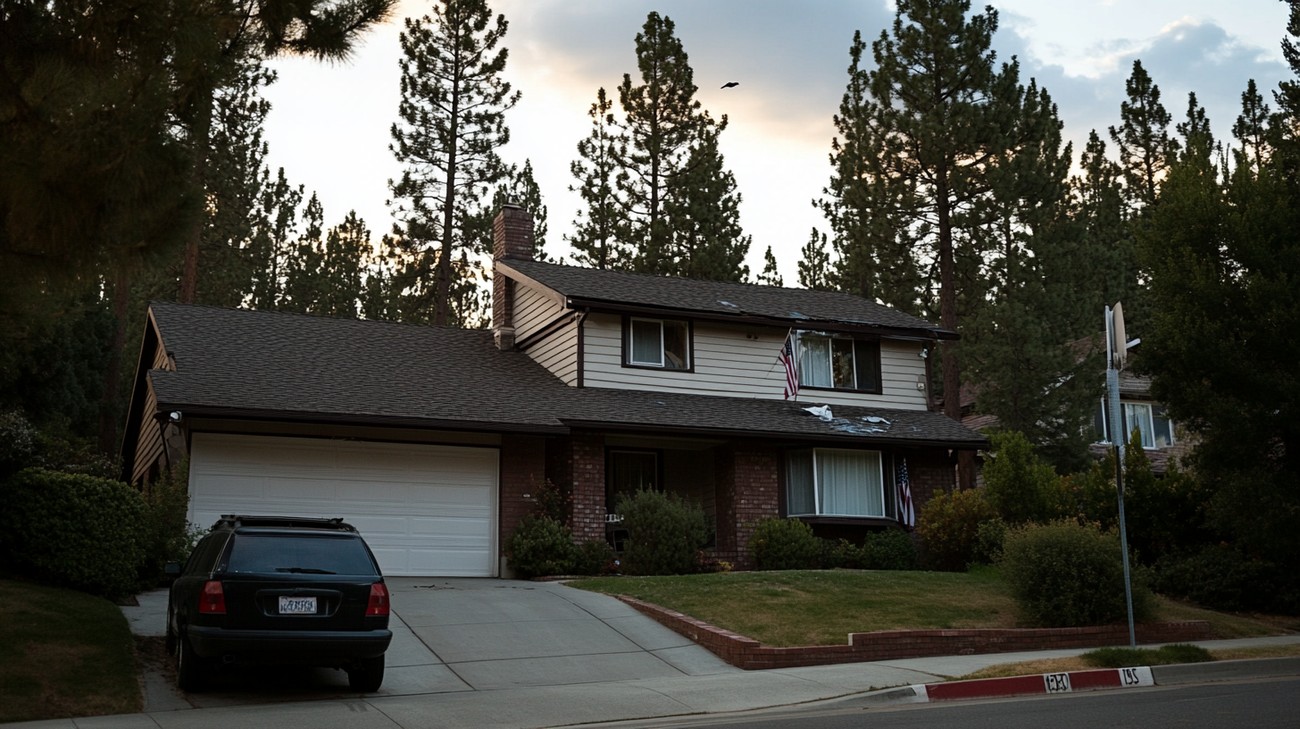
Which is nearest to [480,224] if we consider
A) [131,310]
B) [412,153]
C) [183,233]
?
[412,153]

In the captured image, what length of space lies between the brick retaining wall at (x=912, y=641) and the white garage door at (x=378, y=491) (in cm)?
574

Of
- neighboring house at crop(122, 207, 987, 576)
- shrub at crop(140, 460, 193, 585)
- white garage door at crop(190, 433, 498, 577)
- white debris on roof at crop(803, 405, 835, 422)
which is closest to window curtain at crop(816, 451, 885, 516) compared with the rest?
neighboring house at crop(122, 207, 987, 576)

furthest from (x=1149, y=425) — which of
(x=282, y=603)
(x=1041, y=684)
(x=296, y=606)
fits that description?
(x=282, y=603)

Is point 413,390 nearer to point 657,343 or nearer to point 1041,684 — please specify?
point 657,343

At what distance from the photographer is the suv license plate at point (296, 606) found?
11.4m

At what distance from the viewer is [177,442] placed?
66.8 feet

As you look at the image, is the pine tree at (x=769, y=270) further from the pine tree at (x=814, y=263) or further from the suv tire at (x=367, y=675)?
the suv tire at (x=367, y=675)

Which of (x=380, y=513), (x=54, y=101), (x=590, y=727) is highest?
(x=54, y=101)

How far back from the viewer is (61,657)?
1243cm

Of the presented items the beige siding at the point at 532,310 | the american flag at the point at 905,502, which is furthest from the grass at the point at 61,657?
the american flag at the point at 905,502

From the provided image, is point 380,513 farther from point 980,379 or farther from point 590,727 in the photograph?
point 980,379

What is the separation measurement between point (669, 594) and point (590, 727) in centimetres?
714

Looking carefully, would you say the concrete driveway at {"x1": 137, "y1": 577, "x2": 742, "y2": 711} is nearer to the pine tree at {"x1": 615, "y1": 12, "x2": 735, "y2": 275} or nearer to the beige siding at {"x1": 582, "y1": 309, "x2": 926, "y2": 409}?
the beige siding at {"x1": 582, "y1": 309, "x2": 926, "y2": 409}

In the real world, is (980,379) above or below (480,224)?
below
